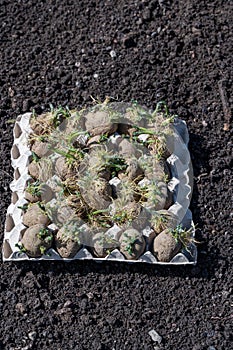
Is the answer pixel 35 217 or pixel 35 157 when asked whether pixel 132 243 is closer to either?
pixel 35 217

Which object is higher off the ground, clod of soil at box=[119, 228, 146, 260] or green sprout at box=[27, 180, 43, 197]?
green sprout at box=[27, 180, 43, 197]

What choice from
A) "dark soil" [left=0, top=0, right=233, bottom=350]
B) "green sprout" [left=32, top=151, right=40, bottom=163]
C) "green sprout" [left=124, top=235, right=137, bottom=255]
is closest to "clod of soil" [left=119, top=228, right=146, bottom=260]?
"green sprout" [left=124, top=235, right=137, bottom=255]

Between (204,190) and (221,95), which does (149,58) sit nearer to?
(221,95)

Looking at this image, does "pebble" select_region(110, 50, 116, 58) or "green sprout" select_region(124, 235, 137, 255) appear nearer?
"green sprout" select_region(124, 235, 137, 255)

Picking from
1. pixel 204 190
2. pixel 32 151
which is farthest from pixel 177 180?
pixel 32 151

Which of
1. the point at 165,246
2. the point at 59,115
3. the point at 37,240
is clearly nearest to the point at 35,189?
the point at 37,240

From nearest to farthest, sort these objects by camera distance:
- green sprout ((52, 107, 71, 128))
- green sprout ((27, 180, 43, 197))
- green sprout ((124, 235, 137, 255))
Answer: green sprout ((124, 235, 137, 255))
green sprout ((27, 180, 43, 197))
green sprout ((52, 107, 71, 128))

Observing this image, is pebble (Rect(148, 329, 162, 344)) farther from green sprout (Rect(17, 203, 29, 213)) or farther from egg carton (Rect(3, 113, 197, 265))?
green sprout (Rect(17, 203, 29, 213))
